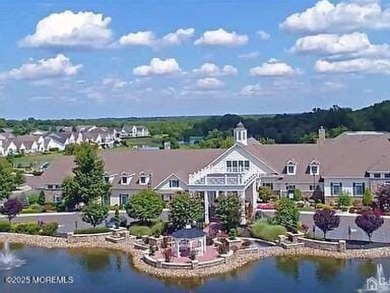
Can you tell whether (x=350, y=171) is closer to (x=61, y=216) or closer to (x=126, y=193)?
(x=126, y=193)

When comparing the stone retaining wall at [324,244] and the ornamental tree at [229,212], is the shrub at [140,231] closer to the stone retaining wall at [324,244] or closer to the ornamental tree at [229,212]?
the ornamental tree at [229,212]

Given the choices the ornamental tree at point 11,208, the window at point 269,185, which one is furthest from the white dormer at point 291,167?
the ornamental tree at point 11,208

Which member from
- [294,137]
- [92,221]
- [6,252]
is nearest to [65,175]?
[92,221]

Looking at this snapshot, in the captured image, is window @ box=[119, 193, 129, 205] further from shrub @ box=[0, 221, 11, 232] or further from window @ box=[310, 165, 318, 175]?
window @ box=[310, 165, 318, 175]

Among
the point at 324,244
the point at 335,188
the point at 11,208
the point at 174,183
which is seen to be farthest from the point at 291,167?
the point at 11,208


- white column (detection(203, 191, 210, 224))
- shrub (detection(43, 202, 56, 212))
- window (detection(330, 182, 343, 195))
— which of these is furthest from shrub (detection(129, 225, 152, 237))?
window (detection(330, 182, 343, 195))

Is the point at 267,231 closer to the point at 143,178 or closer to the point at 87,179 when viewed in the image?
the point at 87,179
